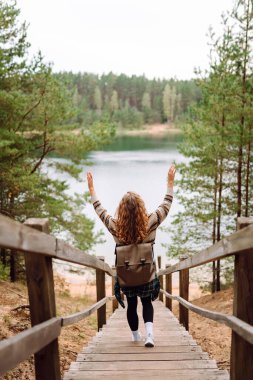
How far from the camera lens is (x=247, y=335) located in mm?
2053

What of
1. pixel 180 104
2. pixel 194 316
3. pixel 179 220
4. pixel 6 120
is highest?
pixel 180 104

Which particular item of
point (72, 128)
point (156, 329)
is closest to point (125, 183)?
point (72, 128)

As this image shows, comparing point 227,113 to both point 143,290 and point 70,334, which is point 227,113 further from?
point 143,290

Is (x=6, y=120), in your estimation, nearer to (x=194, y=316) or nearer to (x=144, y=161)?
(x=194, y=316)

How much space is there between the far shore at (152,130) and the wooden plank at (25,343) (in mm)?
105724

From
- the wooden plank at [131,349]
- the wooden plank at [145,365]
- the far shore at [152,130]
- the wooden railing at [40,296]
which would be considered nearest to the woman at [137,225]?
the wooden plank at [131,349]

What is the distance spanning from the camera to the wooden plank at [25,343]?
168 cm

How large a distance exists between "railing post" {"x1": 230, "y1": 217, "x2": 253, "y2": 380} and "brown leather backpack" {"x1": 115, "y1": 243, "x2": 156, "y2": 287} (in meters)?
1.52

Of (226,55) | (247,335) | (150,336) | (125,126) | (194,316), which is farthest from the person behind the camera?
(125,126)

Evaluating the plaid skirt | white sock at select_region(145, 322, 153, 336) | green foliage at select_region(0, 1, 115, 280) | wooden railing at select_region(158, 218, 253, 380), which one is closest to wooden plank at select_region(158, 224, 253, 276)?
wooden railing at select_region(158, 218, 253, 380)

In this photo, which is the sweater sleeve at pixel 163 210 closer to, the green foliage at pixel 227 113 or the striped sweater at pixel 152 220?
the striped sweater at pixel 152 220

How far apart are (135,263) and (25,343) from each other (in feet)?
6.56

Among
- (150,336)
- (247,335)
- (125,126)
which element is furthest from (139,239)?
(125,126)

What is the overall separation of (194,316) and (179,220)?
4125 millimetres
